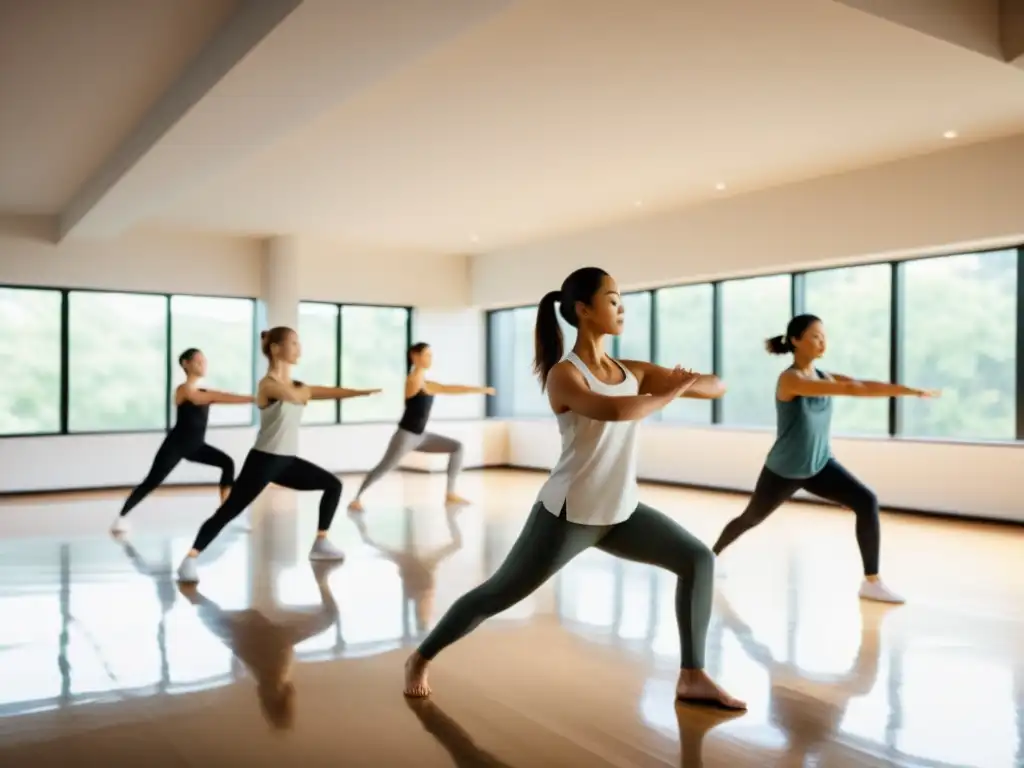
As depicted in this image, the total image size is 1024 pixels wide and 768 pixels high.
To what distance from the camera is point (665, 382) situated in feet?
7.60

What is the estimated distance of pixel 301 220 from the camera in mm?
8492

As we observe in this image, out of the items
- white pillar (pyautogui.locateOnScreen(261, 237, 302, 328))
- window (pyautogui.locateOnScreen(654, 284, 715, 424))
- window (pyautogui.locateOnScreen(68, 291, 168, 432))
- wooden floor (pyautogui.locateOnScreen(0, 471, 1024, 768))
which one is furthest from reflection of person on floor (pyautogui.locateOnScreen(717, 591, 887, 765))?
window (pyautogui.locateOnScreen(68, 291, 168, 432))

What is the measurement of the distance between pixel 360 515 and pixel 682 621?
4.30 m

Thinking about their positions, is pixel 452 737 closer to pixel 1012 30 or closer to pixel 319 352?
pixel 1012 30

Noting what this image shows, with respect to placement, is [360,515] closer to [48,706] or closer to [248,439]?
[248,439]

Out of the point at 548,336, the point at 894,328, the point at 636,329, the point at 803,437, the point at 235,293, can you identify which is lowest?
the point at 803,437

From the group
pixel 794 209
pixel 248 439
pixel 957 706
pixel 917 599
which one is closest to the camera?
pixel 957 706

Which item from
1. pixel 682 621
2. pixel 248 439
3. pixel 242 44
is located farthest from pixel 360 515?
pixel 682 621

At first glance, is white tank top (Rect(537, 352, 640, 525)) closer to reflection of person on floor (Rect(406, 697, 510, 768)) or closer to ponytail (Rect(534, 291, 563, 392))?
ponytail (Rect(534, 291, 563, 392))

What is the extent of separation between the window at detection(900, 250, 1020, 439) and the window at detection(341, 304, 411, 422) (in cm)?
550

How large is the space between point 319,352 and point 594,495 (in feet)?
25.7

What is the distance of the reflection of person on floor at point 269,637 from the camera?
259cm

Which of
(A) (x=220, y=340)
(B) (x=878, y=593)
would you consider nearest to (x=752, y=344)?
(B) (x=878, y=593)

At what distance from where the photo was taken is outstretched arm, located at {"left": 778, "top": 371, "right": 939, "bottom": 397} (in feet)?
11.7
